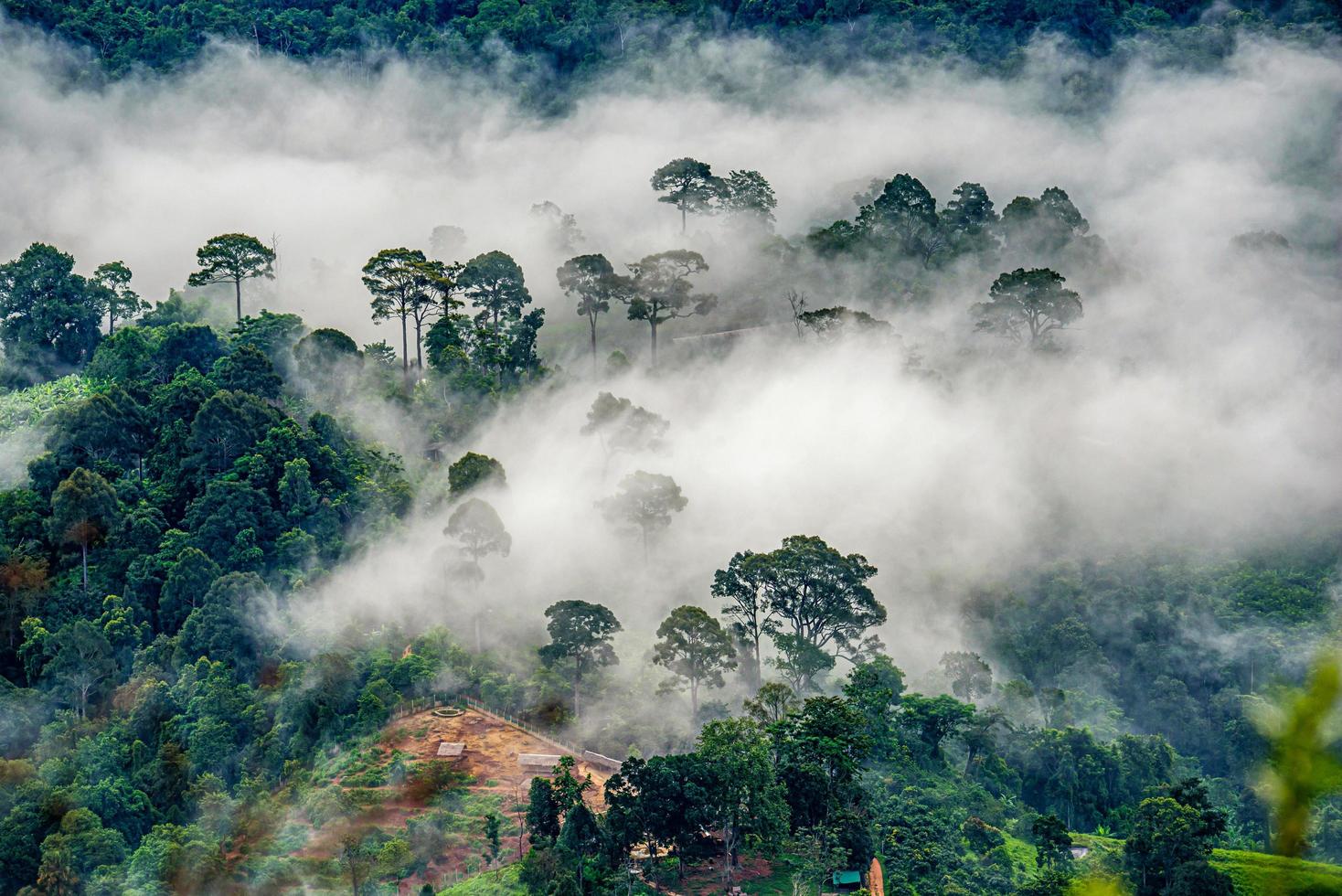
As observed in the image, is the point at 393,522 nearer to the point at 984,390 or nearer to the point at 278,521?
the point at 278,521

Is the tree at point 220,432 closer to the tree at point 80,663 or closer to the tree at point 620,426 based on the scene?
the tree at point 80,663

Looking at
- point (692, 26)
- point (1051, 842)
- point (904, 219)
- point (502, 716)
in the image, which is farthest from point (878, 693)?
point (692, 26)

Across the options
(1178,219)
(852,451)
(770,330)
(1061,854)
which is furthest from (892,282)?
(1061,854)

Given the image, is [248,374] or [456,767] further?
[248,374]

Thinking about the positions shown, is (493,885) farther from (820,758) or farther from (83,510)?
(83,510)

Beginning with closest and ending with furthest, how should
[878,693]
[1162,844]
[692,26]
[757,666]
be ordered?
[1162,844], [878,693], [757,666], [692,26]

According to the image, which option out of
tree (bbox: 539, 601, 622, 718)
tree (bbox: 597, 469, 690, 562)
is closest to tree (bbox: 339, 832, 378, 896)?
tree (bbox: 539, 601, 622, 718)

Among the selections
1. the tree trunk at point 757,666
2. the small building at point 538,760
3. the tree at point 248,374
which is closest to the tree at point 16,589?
the tree at point 248,374
